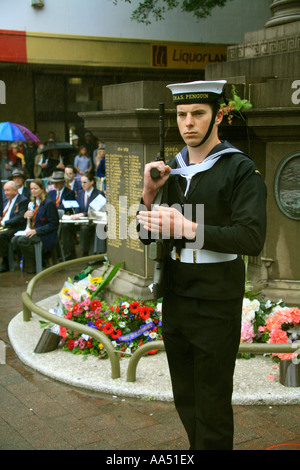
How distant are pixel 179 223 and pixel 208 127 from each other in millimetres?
519

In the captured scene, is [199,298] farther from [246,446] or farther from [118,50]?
[118,50]

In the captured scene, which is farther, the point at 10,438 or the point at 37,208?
the point at 37,208

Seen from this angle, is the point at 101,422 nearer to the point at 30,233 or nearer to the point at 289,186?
the point at 289,186

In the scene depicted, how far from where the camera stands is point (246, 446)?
3.82 meters

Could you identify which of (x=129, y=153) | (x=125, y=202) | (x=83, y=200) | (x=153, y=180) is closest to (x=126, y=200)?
(x=125, y=202)

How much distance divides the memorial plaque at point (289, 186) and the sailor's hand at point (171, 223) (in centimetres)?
311

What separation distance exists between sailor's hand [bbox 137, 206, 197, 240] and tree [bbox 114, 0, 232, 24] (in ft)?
47.6

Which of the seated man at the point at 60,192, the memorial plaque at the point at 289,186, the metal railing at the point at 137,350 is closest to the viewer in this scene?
the metal railing at the point at 137,350

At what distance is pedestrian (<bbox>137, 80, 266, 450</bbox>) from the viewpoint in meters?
2.83

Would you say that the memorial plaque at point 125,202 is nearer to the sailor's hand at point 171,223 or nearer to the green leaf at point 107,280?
the green leaf at point 107,280

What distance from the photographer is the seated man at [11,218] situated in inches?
376

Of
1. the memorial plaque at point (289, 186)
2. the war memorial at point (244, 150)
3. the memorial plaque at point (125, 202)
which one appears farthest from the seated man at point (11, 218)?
the memorial plaque at point (289, 186)

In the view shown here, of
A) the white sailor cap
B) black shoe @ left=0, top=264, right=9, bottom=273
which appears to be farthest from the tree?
the white sailor cap
